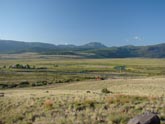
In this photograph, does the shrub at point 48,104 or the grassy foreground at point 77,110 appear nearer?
the grassy foreground at point 77,110

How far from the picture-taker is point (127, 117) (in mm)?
18172

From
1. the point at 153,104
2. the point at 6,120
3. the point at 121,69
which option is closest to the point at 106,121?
the point at 153,104

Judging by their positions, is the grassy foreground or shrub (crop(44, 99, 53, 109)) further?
shrub (crop(44, 99, 53, 109))

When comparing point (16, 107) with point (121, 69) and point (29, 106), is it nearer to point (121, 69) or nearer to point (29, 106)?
point (29, 106)

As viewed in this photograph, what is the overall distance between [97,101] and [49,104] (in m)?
3.31

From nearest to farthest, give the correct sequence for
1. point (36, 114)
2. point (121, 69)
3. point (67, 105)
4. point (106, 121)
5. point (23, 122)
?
point (106, 121)
point (23, 122)
point (36, 114)
point (67, 105)
point (121, 69)

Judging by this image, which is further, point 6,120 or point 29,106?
point 29,106

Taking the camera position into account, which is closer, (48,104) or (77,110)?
(77,110)

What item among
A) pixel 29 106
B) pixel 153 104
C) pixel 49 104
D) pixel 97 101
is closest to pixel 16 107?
pixel 29 106

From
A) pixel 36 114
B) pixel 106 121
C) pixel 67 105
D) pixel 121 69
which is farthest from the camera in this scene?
pixel 121 69

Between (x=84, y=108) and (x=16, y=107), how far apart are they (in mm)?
5078

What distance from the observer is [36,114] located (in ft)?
67.3

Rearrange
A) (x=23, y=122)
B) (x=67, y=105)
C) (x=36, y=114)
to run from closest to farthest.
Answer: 1. (x=23, y=122)
2. (x=36, y=114)
3. (x=67, y=105)

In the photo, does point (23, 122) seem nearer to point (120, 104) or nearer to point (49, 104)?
point (49, 104)
